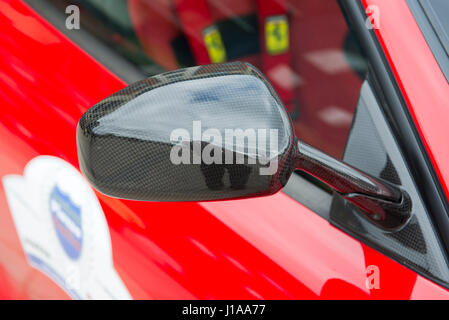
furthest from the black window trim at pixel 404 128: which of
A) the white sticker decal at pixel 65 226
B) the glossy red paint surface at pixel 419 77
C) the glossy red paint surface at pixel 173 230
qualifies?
the white sticker decal at pixel 65 226

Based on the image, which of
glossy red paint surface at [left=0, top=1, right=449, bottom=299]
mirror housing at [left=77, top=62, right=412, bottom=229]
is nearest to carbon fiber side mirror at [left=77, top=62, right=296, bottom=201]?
mirror housing at [left=77, top=62, right=412, bottom=229]

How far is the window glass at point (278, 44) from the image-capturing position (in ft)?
4.09

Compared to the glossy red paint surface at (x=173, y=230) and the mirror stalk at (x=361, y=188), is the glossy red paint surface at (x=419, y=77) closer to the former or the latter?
the mirror stalk at (x=361, y=188)

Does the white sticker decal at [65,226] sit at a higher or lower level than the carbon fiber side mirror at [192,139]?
lower

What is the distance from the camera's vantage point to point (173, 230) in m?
0.94

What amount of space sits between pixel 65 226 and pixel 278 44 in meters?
0.85

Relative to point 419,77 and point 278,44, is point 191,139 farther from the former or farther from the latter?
point 278,44

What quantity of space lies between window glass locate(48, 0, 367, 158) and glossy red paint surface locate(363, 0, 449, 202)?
1.21 ft

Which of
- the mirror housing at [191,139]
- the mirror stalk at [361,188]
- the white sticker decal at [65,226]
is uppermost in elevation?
the mirror housing at [191,139]

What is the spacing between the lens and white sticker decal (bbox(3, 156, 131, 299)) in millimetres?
1001

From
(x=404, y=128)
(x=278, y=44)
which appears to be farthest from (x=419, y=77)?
(x=278, y=44)

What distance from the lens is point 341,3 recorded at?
3.22ft

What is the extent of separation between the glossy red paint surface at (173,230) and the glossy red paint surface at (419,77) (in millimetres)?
212

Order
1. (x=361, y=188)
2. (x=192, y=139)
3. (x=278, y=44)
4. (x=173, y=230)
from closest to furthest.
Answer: (x=192, y=139)
(x=361, y=188)
(x=173, y=230)
(x=278, y=44)
